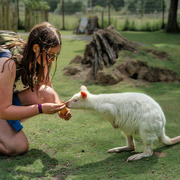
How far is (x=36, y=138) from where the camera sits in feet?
9.69

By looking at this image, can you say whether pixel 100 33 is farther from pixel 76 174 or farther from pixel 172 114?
pixel 76 174

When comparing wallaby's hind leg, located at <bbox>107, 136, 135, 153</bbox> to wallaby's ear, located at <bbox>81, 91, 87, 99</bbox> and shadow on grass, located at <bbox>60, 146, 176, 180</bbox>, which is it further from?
wallaby's ear, located at <bbox>81, 91, 87, 99</bbox>

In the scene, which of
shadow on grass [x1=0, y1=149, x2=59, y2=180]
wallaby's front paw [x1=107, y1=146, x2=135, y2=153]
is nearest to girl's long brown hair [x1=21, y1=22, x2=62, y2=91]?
shadow on grass [x1=0, y1=149, x2=59, y2=180]

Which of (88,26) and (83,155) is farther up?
(88,26)

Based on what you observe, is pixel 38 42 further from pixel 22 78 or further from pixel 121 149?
pixel 121 149

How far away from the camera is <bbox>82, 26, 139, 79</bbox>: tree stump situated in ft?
17.9

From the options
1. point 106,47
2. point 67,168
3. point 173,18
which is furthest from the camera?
point 173,18

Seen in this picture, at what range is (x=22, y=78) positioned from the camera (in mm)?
2488

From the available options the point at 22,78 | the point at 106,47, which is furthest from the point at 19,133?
the point at 106,47

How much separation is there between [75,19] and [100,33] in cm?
1242

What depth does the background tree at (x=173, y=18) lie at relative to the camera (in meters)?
13.2

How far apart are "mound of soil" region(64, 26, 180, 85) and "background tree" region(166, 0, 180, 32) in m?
8.46

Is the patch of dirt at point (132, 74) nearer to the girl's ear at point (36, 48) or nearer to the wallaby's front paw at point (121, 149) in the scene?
the wallaby's front paw at point (121, 149)

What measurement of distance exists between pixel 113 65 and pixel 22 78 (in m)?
3.07
